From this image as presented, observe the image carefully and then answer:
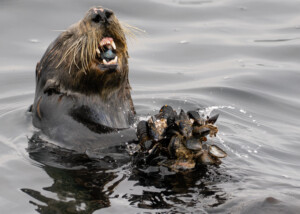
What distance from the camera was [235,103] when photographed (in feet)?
25.4

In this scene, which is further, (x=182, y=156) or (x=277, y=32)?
(x=277, y=32)

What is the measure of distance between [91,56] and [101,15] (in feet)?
1.21

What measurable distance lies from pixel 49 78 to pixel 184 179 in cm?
166

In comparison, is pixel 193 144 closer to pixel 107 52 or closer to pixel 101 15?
pixel 107 52

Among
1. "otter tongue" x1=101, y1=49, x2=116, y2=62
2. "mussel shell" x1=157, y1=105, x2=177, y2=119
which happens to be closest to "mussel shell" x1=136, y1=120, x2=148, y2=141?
"mussel shell" x1=157, y1=105, x2=177, y2=119

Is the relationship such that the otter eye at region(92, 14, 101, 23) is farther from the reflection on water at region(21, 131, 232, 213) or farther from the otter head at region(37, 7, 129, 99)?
the reflection on water at region(21, 131, 232, 213)

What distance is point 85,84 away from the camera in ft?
17.7

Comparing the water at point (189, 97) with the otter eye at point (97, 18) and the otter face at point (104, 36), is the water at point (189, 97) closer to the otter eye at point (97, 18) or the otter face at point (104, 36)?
the otter face at point (104, 36)

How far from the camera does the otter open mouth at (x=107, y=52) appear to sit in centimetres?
523

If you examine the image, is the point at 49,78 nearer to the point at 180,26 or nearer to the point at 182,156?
the point at 182,156

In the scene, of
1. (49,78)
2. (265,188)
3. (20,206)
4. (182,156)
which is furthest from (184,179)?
(49,78)

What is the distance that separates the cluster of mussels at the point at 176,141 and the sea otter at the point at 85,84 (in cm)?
45

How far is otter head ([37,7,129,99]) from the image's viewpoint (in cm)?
518

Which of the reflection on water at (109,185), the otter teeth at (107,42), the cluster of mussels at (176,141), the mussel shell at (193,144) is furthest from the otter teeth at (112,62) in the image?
the mussel shell at (193,144)
